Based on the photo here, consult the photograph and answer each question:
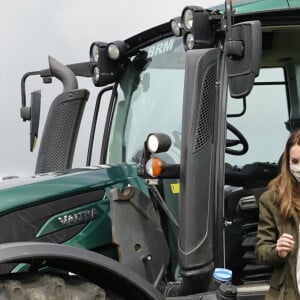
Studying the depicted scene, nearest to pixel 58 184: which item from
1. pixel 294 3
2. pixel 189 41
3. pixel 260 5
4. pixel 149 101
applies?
pixel 149 101

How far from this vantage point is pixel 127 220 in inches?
136

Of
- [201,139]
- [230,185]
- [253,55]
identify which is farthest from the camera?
[230,185]

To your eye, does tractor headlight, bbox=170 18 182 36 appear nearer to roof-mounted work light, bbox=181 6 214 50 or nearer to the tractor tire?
roof-mounted work light, bbox=181 6 214 50

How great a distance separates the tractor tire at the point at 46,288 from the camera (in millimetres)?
2828

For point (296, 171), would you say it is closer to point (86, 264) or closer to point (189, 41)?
point (189, 41)

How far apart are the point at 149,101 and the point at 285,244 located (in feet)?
4.48

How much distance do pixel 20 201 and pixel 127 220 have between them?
0.53 m

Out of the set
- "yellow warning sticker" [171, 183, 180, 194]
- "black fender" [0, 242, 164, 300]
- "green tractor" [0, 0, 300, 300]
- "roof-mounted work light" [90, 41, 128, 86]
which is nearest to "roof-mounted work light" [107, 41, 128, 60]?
"roof-mounted work light" [90, 41, 128, 86]

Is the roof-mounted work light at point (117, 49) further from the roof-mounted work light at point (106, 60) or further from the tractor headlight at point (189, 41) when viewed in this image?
the tractor headlight at point (189, 41)

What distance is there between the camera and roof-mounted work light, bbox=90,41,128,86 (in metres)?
4.30

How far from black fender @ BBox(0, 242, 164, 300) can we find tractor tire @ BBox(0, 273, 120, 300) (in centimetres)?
7

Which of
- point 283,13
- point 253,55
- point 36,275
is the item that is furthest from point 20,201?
point 283,13

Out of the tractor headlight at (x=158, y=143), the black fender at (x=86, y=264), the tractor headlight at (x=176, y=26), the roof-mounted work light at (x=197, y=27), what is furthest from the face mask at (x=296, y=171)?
the tractor headlight at (x=176, y=26)

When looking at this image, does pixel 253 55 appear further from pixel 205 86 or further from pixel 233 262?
pixel 233 262
